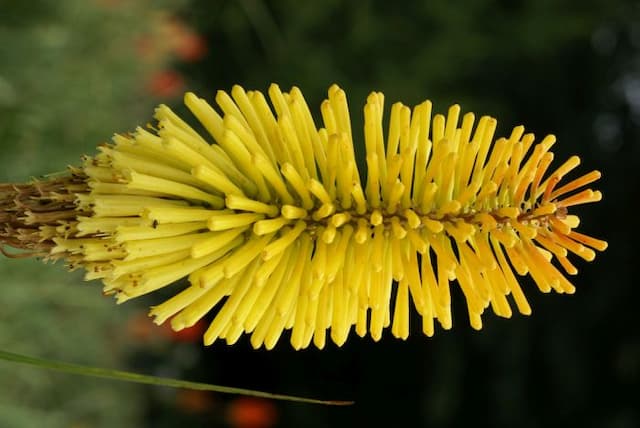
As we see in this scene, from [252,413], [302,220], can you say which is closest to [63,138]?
[252,413]

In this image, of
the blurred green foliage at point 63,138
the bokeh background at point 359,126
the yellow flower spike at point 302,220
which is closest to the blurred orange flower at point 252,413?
the bokeh background at point 359,126

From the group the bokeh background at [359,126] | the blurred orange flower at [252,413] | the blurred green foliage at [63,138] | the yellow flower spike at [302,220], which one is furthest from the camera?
the blurred orange flower at [252,413]

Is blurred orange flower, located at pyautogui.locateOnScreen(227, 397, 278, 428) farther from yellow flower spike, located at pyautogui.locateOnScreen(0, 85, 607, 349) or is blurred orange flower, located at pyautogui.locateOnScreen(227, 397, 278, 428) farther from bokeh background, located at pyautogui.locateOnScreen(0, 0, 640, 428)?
yellow flower spike, located at pyautogui.locateOnScreen(0, 85, 607, 349)

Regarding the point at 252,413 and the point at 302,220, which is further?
the point at 252,413

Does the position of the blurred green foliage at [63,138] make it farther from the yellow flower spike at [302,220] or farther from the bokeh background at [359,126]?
the yellow flower spike at [302,220]

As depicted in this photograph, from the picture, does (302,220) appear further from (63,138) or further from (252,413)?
(252,413)

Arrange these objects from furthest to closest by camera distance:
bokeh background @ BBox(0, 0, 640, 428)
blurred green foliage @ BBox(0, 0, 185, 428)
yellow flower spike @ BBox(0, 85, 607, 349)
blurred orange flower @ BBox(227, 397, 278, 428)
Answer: blurred orange flower @ BBox(227, 397, 278, 428)
bokeh background @ BBox(0, 0, 640, 428)
blurred green foliage @ BBox(0, 0, 185, 428)
yellow flower spike @ BBox(0, 85, 607, 349)

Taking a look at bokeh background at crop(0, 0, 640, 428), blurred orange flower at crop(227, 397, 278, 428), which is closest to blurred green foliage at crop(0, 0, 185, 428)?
bokeh background at crop(0, 0, 640, 428)
